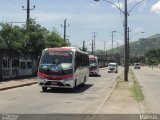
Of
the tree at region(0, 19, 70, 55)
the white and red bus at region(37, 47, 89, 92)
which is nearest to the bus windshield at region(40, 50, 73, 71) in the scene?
the white and red bus at region(37, 47, 89, 92)

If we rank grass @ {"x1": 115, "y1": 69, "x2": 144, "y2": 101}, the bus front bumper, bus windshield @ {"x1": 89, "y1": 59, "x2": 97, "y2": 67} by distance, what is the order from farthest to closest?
bus windshield @ {"x1": 89, "y1": 59, "x2": 97, "y2": 67} < the bus front bumper < grass @ {"x1": 115, "y1": 69, "x2": 144, "y2": 101}

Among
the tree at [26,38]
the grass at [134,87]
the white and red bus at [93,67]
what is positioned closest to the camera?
the grass at [134,87]

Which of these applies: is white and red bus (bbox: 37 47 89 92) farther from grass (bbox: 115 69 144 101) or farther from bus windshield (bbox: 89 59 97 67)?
bus windshield (bbox: 89 59 97 67)

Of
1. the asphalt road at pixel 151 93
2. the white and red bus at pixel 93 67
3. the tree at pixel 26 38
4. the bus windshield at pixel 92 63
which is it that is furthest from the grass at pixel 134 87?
the bus windshield at pixel 92 63

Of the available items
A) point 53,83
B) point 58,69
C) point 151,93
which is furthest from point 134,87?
point 53,83

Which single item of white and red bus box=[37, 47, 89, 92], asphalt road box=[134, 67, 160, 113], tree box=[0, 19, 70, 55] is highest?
tree box=[0, 19, 70, 55]

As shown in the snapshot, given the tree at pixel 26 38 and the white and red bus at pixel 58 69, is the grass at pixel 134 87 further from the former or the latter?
the tree at pixel 26 38

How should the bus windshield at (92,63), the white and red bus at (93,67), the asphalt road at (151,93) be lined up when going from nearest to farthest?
the asphalt road at (151,93), the white and red bus at (93,67), the bus windshield at (92,63)

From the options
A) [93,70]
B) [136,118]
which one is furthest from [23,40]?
[136,118]

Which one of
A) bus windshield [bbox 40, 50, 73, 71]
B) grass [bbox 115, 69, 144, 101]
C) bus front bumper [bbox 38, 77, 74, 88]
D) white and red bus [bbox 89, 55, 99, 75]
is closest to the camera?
grass [bbox 115, 69, 144, 101]

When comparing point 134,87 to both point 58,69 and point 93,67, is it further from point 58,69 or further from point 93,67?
point 93,67

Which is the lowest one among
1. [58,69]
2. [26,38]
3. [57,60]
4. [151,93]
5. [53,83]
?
[151,93]

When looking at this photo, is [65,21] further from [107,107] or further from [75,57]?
[107,107]

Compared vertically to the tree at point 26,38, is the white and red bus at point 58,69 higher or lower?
lower
